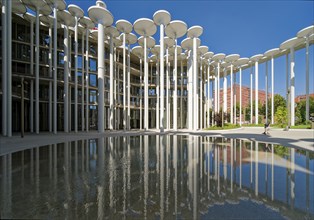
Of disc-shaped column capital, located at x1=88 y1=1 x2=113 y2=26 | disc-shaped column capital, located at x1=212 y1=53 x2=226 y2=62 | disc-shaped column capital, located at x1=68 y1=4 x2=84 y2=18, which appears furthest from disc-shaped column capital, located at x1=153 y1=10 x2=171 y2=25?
disc-shaped column capital, located at x1=212 y1=53 x2=226 y2=62

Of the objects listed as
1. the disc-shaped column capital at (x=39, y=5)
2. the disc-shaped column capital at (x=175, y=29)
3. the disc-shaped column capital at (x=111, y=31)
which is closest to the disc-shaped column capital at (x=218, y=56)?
the disc-shaped column capital at (x=175, y=29)

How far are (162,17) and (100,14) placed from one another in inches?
330

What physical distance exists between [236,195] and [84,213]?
3.52 m

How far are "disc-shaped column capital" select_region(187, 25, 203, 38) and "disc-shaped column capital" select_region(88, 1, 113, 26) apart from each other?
12.1 m

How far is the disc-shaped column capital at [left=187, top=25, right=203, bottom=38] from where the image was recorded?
2787 cm

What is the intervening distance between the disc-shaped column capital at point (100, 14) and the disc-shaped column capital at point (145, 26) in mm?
4301

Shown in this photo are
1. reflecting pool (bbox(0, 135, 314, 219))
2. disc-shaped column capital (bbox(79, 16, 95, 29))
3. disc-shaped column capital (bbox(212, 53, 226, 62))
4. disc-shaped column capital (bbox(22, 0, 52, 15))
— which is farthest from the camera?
disc-shaped column capital (bbox(212, 53, 226, 62))

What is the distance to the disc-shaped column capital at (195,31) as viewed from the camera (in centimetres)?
2787

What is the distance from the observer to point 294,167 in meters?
6.85

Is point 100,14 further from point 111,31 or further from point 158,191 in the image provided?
point 158,191

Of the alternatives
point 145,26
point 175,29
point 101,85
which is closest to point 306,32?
point 175,29

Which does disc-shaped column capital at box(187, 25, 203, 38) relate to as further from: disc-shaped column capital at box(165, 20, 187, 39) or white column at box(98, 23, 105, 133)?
white column at box(98, 23, 105, 133)

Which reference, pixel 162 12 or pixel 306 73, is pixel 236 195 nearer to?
pixel 162 12

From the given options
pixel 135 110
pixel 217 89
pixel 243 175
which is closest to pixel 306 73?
pixel 217 89
